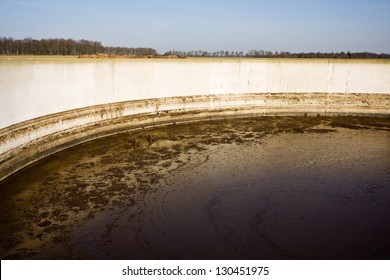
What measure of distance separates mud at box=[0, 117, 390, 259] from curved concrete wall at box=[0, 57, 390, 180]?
809 mm

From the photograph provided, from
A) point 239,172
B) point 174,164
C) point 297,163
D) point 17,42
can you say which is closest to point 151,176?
point 174,164

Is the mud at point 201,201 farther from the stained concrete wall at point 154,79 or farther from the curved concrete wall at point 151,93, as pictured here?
the stained concrete wall at point 154,79

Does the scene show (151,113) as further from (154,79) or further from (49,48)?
(49,48)

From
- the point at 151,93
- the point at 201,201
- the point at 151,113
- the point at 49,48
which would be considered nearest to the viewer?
the point at 201,201

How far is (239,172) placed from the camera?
27.2ft

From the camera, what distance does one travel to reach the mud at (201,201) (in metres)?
5.13

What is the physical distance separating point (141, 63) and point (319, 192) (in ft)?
27.4

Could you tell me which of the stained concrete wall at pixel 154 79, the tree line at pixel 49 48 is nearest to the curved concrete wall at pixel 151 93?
the stained concrete wall at pixel 154 79

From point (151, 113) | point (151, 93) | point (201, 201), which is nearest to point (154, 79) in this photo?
point (151, 93)

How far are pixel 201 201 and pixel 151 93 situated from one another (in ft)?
24.2

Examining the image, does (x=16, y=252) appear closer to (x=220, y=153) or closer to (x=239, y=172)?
(x=239, y=172)

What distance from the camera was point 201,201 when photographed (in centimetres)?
671

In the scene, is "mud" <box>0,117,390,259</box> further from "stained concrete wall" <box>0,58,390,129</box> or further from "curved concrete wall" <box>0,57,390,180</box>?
"stained concrete wall" <box>0,58,390,129</box>

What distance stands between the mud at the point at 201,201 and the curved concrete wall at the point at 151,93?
809 mm
